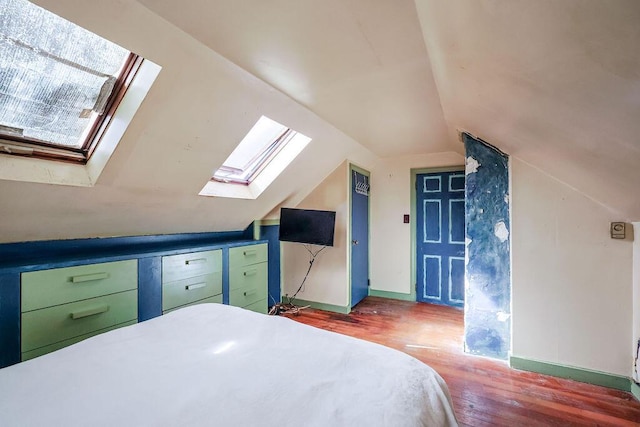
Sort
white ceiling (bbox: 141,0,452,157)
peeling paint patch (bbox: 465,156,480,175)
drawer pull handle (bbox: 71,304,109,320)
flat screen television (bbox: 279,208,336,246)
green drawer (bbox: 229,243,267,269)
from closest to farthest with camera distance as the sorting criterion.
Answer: white ceiling (bbox: 141,0,452,157), drawer pull handle (bbox: 71,304,109,320), peeling paint patch (bbox: 465,156,480,175), green drawer (bbox: 229,243,267,269), flat screen television (bbox: 279,208,336,246)

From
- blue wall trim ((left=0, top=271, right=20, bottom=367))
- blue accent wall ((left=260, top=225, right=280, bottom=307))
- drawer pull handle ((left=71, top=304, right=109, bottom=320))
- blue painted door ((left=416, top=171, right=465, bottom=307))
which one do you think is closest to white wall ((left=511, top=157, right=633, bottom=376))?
blue painted door ((left=416, top=171, right=465, bottom=307))

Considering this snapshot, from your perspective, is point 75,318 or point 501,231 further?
point 501,231

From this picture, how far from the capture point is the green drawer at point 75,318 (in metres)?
1.49

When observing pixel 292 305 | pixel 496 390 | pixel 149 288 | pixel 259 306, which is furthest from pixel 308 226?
pixel 496 390

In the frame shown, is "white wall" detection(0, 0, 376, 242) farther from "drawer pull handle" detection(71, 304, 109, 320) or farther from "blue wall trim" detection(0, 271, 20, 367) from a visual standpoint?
"drawer pull handle" detection(71, 304, 109, 320)

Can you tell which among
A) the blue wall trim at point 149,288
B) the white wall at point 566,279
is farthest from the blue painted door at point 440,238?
the blue wall trim at point 149,288

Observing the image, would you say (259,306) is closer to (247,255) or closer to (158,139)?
(247,255)

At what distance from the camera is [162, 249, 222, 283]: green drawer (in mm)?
2184

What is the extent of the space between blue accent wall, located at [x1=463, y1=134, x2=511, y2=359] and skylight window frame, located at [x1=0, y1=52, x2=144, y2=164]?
2.50 m

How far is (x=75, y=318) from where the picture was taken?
5.39 feet

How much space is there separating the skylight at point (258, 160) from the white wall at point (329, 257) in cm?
88

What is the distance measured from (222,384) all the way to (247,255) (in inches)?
83.2

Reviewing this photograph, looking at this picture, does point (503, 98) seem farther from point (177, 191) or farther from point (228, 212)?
point (228, 212)

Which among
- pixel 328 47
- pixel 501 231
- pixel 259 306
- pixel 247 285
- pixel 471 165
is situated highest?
pixel 328 47
